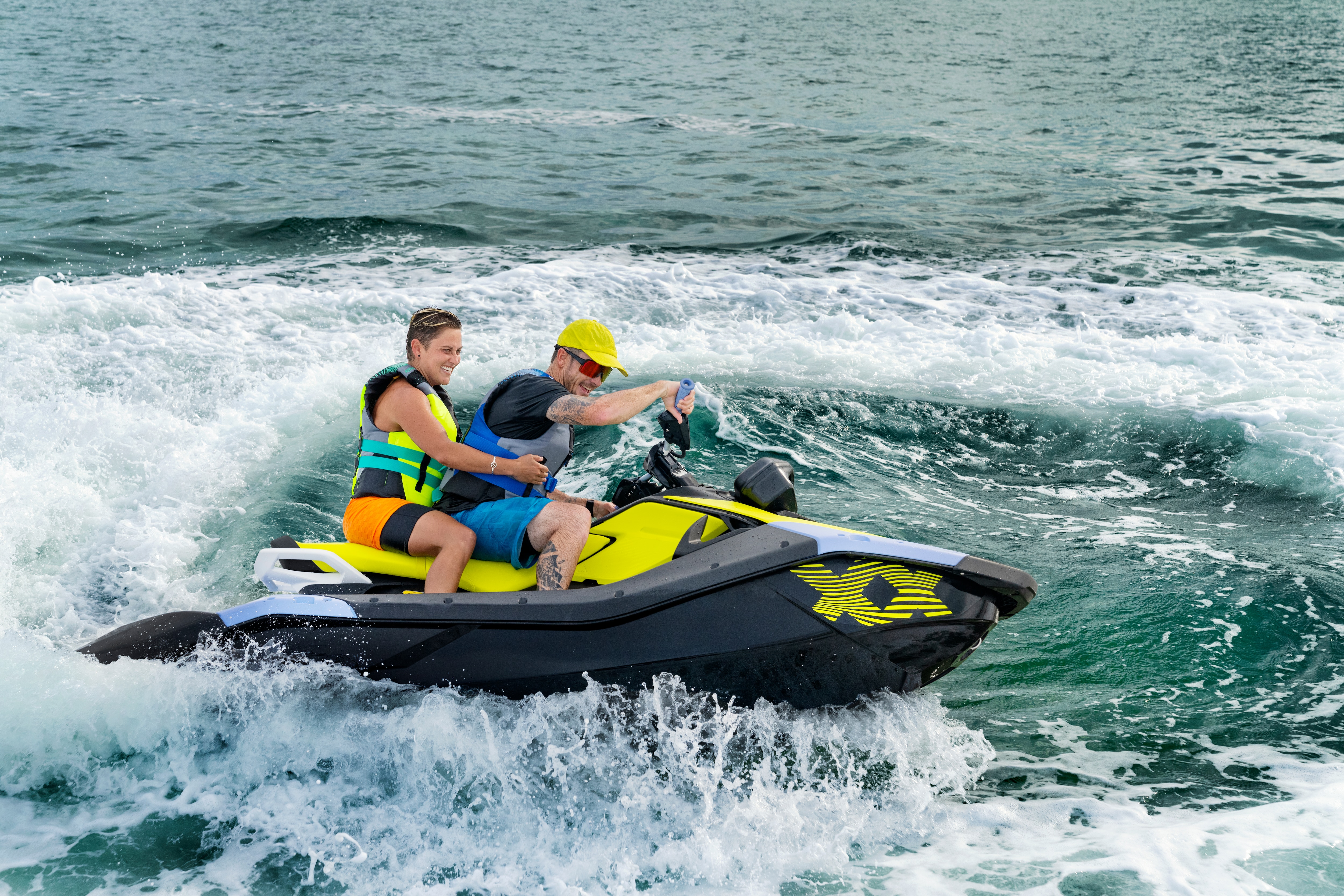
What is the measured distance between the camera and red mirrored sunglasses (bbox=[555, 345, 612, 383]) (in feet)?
12.3

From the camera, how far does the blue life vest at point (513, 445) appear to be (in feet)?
12.6

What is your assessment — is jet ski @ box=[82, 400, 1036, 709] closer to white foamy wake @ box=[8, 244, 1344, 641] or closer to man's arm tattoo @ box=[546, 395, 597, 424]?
man's arm tattoo @ box=[546, 395, 597, 424]

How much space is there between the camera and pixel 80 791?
→ 141 inches

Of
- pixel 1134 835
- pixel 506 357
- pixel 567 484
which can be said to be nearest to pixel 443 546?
pixel 1134 835

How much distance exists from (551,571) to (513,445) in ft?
1.68

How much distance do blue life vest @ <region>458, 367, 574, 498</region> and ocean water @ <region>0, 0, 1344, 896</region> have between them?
33.7 inches

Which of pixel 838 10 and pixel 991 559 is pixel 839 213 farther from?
pixel 838 10

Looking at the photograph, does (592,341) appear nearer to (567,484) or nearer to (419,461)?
(419,461)

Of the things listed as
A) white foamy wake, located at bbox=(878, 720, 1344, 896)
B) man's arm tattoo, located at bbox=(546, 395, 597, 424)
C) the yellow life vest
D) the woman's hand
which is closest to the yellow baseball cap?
man's arm tattoo, located at bbox=(546, 395, 597, 424)

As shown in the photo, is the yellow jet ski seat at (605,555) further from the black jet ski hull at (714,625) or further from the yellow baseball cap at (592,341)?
the yellow baseball cap at (592,341)

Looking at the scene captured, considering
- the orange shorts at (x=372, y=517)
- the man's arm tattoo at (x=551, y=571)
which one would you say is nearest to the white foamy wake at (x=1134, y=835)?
the man's arm tattoo at (x=551, y=571)

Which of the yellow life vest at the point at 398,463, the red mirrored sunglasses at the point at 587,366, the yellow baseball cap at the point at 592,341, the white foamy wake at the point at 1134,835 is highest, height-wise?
the yellow baseball cap at the point at 592,341

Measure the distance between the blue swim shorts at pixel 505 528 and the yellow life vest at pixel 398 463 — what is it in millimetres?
222

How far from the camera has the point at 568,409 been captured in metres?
3.70
